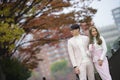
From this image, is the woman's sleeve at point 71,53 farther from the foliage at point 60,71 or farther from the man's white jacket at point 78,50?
the foliage at point 60,71

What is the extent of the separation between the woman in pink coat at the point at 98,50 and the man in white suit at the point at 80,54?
10 cm

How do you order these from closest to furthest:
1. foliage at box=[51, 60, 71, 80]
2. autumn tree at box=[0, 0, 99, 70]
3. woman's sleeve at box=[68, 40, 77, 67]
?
woman's sleeve at box=[68, 40, 77, 67] < autumn tree at box=[0, 0, 99, 70] < foliage at box=[51, 60, 71, 80]

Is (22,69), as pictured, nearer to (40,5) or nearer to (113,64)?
(40,5)

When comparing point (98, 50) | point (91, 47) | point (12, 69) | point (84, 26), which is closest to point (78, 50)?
point (91, 47)

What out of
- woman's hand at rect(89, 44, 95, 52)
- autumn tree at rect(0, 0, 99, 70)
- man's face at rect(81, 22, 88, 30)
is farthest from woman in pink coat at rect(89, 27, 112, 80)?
man's face at rect(81, 22, 88, 30)

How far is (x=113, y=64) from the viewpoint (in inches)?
353

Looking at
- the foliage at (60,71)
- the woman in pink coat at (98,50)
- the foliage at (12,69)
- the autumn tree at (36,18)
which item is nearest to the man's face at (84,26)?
the autumn tree at (36,18)

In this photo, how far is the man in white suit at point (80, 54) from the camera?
19.5 ft

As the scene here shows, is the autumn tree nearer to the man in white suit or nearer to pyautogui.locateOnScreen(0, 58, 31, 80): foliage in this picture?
pyautogui.locateOnScreen(0, 58, 31, 80): foliage

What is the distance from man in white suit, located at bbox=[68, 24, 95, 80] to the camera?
5.94 m

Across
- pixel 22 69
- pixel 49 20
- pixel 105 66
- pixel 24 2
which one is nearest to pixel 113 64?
pixel 105 66

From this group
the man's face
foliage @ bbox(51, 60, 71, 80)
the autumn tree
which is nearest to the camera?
the autumn tree

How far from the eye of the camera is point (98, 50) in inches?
238

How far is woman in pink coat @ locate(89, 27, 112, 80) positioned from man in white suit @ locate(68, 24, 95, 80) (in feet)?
0.33
